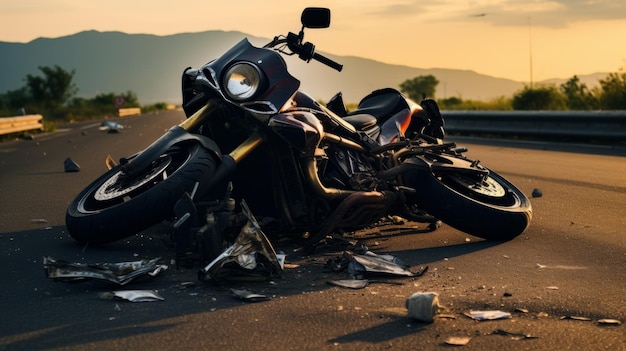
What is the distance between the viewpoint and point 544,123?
20.0m

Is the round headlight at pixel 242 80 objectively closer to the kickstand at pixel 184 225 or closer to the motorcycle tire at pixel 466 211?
the kickstand at pixel 184 225

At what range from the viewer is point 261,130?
6730mm

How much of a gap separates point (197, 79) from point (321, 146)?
3.41ft

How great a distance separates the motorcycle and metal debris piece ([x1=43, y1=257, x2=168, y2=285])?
1.34 feet

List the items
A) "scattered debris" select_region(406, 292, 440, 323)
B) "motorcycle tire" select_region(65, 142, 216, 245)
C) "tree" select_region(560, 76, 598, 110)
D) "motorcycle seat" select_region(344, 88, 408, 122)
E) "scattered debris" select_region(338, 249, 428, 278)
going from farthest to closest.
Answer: "tree" select_region(560, 76, 598, 110), "motorcycle seat" select_region(344, 88, 408, 122), "motorcycle tire" select_region(65, 142, 216, 245), "scattered debris" select_region(338, 249, 428, 278), "scattered debris" select_region(406, 292, 440, 323)

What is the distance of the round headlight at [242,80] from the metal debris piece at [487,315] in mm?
2588

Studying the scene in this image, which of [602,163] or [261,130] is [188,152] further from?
[602,163]

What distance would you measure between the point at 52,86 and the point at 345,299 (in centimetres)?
6755

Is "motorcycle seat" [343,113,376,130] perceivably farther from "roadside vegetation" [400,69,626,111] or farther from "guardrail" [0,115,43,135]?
"guardrail" [0,115,43,135]

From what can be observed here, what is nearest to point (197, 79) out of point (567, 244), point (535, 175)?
point (567, 244)

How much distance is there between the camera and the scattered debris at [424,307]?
4.64 meters

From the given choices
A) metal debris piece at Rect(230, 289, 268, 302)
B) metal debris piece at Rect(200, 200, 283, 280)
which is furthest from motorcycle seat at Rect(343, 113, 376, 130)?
metal debris piece at Rect(230, 289, 268, 302)

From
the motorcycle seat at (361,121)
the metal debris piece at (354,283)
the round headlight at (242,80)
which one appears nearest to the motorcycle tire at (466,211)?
the motorcycle seat at (361,121)

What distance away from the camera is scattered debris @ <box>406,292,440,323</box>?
15.2 ft
